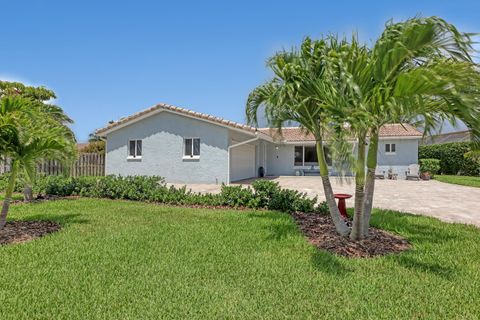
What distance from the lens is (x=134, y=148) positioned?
20.9 metres

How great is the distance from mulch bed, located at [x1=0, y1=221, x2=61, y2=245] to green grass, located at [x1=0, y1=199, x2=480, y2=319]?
447 millimetres

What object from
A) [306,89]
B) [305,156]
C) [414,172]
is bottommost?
[414,172]

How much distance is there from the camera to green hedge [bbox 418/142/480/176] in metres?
25.5

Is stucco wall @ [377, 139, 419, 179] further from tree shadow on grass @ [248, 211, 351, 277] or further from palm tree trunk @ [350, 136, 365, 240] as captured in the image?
palm tree trunk @ [350, 136, 365, 240]

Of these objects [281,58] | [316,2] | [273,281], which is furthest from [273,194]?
[316,2]

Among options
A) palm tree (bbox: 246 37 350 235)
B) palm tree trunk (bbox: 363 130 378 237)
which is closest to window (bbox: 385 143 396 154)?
palm tree (bbox: 246 37 350 235)

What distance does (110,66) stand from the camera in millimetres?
14031

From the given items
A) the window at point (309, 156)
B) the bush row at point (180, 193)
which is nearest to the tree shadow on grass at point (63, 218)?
the bush row at point (180, 193)

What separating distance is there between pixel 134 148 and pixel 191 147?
4387 mm

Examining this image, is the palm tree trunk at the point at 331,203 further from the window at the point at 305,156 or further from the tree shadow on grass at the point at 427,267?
the window at the point at 305,156

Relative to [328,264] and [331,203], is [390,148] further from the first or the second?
[328,264]

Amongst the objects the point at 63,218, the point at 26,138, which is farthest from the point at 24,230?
the point at 26,138

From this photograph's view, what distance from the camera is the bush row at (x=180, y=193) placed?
9.56m

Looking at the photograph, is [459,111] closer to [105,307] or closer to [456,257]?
[456,257]
